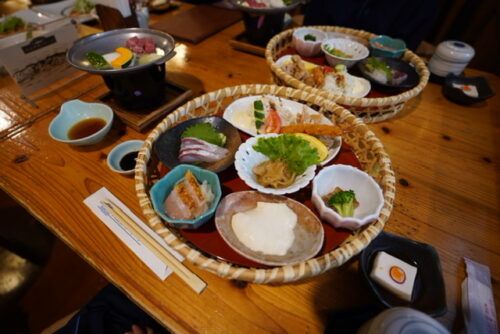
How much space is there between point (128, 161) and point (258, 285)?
3.57 ft

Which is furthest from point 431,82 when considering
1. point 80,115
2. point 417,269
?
point 80,115

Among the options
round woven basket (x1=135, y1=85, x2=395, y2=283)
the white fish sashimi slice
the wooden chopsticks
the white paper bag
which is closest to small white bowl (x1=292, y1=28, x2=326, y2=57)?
round woven basket (x1=135, y1=85, x2=395, y2=283)

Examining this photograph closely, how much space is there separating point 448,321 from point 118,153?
1.91 metres

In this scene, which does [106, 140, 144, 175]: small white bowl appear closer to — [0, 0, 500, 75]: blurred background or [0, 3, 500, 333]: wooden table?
[0, 3, 500, 333]: wooden table

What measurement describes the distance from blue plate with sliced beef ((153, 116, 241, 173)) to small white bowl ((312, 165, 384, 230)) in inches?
18.9

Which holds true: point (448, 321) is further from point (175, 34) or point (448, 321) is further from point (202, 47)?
point (175, 34)

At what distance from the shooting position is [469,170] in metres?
1.71

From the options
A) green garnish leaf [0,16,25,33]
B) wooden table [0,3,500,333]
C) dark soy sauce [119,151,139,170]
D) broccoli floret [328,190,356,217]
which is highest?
green garnish leaf [0,16,25,33]

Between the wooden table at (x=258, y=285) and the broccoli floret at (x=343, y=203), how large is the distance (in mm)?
259

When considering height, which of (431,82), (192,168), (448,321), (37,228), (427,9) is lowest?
(37,228)

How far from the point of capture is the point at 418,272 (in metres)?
1.15

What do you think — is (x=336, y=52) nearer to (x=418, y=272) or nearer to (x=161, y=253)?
(x=418, y=272)

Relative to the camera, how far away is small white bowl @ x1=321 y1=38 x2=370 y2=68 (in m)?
2.22

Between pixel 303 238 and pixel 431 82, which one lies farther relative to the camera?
pixel 431 82
